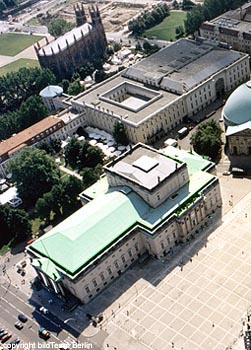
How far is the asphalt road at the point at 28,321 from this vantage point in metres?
137

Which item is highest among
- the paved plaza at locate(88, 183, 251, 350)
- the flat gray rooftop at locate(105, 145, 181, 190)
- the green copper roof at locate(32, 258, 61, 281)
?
the flat gray rooftop at locate(105, 145, 181, 190)

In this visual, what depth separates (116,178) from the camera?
16012 cm

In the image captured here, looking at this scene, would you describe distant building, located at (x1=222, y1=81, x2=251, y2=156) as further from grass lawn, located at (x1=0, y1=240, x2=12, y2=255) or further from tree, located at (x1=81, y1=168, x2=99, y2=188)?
grass lawn, located at (x1=0, y1=240, x2=12, y2=255)

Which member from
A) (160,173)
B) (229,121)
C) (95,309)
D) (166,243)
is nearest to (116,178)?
(160,173)

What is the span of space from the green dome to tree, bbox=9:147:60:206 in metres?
64.7

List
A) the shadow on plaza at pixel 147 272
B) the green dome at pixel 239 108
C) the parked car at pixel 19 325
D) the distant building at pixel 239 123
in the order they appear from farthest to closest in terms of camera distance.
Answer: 1. the green dome at pixel 239 108
2. the distant building at pixel 239 123
3. the shadow on plaza at pixel 147 272
4. the parked car at pixel 19 325

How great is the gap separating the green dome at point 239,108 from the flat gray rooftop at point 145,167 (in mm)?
37857

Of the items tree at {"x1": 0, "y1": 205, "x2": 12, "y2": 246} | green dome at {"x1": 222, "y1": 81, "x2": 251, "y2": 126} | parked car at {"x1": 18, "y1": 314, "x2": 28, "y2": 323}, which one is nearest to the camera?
parked car at {"x1": 18, "y1": 314, "x2": 28, "y2": 323}

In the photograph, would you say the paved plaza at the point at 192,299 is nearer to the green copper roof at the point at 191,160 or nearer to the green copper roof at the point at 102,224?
the green copper roof at the point at 102,224

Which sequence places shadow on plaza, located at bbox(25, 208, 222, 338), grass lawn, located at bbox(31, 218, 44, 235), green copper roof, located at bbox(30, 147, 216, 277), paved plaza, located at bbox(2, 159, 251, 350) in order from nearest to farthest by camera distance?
paved plaza, located at bbox(2, 159, 251, 350), shadow on plaza, located at bbox(25, 208, 222, 338), green copper roof, located at bbox(30, 147, 216, 277), grass lawn, located at bbox(31, 218, 44, 235)

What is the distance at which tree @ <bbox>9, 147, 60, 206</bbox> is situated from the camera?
602ft

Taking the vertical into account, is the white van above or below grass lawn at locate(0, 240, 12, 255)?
above

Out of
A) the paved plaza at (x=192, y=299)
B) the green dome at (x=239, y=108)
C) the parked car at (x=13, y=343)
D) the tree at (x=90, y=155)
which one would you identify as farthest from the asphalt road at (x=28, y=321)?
the green dome at (x=239, y=108)

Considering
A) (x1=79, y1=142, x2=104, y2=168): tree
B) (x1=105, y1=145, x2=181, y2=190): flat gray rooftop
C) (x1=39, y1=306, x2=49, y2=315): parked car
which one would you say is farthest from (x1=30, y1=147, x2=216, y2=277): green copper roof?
(x1=79, y1=142, x2=104, y2=168): tree
